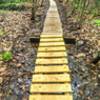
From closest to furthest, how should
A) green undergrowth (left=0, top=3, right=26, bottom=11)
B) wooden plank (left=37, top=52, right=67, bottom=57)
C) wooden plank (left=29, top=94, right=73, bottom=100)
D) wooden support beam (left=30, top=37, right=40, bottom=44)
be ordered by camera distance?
wooden plank (left=29, top=94, right=73, bottom=100), wooden plank (left=37, top=52, right=67, bottom=57), wooden support beam (left=30, top=37, right=40, bottom=44), green undergrowth (left=0, top=3, right=26, bottom=11)

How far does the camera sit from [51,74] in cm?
614

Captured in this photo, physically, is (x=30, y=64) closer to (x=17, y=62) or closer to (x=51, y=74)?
(x=17, y=62)

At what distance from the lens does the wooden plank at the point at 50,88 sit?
535 centimetres

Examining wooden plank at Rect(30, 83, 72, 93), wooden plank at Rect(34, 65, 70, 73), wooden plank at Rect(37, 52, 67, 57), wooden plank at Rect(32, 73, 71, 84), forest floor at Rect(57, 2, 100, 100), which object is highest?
wooden plank at Rect(37, 52, 67, 57)

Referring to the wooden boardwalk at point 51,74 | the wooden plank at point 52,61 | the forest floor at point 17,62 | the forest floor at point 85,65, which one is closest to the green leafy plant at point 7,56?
the forest floor at point 17,62

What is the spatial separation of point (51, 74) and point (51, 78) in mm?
250

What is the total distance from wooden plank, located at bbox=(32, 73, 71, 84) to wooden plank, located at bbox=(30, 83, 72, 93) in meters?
0.23

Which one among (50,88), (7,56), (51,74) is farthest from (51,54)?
(50,88)

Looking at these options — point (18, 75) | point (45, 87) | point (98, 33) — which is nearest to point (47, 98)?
point (45, 87)

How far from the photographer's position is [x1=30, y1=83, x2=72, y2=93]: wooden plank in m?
5.35

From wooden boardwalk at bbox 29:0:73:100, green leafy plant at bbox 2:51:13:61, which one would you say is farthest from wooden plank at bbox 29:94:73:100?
green leafy plant at bbox 2:51:13:61

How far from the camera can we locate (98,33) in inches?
463

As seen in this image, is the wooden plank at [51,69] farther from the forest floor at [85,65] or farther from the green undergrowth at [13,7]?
the green undergrowth at [13,7]

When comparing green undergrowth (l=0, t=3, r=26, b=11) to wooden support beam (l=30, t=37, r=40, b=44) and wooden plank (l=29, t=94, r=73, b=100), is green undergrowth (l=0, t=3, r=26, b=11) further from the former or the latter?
wooden plank (l=29, t=94, r=73, b=100)
